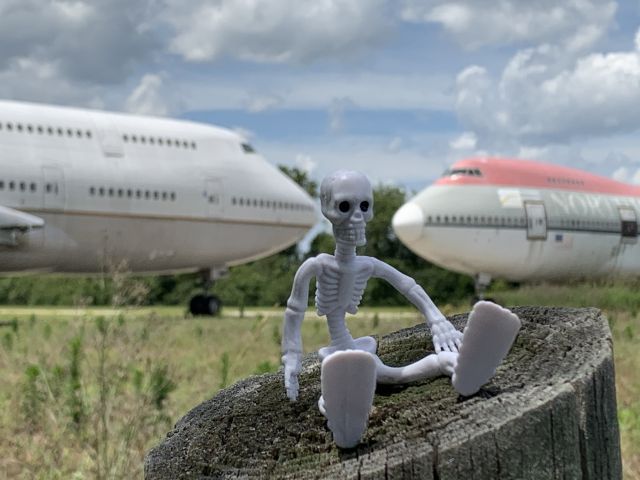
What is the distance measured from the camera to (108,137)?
1761 centimetres

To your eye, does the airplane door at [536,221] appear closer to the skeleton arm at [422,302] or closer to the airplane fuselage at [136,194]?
the airplane fuselage at [136,194]

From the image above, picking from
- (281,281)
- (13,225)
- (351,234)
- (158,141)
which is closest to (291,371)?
(351,234)

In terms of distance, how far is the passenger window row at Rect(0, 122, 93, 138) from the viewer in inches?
645

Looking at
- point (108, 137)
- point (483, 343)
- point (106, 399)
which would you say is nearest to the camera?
point (483, 343)

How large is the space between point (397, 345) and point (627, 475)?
8.28 feet

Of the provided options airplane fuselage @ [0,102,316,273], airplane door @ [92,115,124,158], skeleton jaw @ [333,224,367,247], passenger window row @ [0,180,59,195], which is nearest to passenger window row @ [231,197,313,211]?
airplane fuselage @ [0,102,316,273]

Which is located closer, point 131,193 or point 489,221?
point 131,193

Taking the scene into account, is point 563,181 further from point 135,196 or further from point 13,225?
point 13,225

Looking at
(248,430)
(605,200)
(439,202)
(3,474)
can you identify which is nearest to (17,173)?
(439,202)

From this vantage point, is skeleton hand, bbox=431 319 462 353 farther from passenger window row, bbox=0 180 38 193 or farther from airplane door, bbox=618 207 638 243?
airplane door, bbox=618 207 638 243

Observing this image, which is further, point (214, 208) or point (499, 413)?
point (214, 208)

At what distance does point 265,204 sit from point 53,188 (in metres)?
4.93

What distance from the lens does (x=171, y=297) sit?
110 ft

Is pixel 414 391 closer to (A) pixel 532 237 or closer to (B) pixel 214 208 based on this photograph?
(B) pixel 214 208
